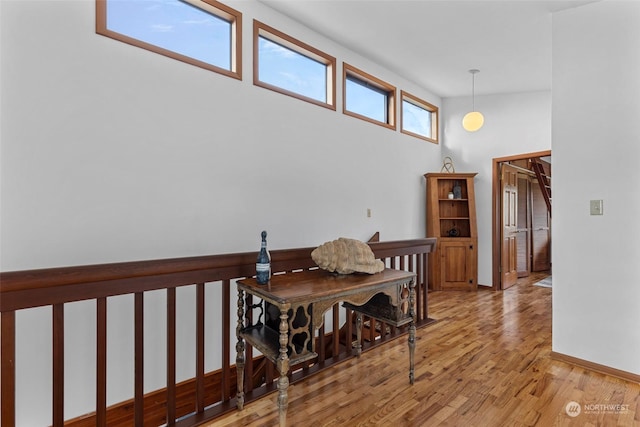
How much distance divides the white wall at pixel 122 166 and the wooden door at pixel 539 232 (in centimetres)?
526

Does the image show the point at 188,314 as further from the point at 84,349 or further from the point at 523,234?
the point at 523,234

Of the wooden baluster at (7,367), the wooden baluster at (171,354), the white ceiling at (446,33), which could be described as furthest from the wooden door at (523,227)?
the wooden baluster at (7,367)

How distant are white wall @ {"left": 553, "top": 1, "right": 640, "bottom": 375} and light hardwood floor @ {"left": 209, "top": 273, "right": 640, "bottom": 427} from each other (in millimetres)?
299

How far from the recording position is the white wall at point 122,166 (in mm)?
2037

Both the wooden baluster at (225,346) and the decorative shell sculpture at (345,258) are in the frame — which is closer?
the wooden baluster at (225,346)

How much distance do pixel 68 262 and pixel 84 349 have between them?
60cm

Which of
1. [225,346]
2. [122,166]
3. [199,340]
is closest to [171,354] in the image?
[199,340]

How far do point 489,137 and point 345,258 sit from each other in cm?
424

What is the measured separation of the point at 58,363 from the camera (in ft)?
4.79

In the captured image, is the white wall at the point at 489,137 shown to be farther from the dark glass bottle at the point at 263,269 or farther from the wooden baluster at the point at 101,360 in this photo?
the wooden baluster at the point at 101,360

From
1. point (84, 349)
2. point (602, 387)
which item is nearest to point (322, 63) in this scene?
point (84, 349)

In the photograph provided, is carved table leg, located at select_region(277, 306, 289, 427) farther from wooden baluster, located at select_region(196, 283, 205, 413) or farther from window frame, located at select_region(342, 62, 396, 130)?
window frame, located at select_region(342, 62, 396, 130)

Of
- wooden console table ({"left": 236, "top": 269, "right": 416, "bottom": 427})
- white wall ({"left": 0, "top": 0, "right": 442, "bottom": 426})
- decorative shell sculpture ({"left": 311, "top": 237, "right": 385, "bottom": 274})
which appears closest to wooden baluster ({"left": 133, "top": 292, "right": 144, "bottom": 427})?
wooden console table ({"left": 236, "top": 269, "right": 416, "bottom": 427})

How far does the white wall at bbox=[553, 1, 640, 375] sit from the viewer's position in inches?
93.0
